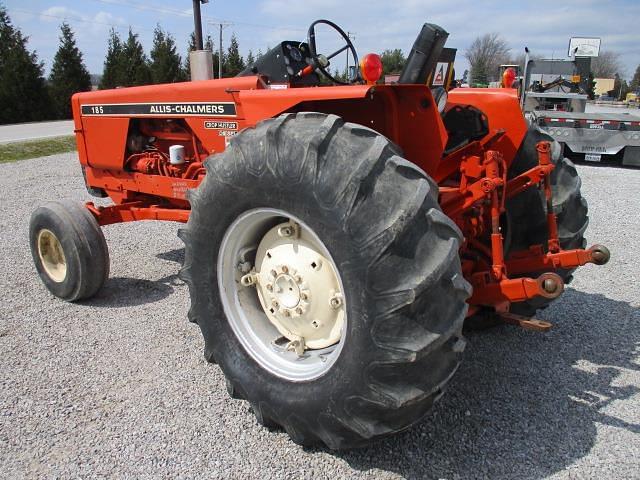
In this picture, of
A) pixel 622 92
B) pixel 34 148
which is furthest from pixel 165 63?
pixel 622 92

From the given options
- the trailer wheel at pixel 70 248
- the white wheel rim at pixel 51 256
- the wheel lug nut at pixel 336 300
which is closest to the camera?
the wheel lug nut at pixel 336 300

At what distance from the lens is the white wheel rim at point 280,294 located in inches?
89.4

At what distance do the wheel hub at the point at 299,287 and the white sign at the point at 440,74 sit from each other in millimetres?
1314

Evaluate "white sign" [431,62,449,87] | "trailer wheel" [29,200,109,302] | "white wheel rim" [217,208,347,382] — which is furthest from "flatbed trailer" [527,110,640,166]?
"white wheel rim" [217,208,347,382]

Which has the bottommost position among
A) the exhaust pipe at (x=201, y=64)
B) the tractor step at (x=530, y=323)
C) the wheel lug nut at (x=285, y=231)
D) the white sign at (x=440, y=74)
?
the tractor step at (x=530, y=323)

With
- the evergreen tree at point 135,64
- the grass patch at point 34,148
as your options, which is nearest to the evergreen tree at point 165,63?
the evergreen tree at point 135,64

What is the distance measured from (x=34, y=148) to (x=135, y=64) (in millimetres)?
13826

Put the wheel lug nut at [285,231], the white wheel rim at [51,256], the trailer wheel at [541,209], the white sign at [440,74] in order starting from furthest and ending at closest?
1. the white wheel rim at [51,256]
2. the trailer wheel at [541,209]
3. the white sign at [440,74]
4. the wheel lug nut at [285,231]

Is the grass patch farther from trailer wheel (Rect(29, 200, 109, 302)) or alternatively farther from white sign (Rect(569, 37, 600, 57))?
white sign (Rect(569, 37, 600, 57))

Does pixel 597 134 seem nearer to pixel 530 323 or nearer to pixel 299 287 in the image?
pixel 530 323

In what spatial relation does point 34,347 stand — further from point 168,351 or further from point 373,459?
point 373,459

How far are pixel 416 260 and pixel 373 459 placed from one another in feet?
3.17

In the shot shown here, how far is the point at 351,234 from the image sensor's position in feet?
6.15

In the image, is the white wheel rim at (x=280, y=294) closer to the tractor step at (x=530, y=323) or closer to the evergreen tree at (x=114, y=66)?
the tractor step at (x=530, y=323)
